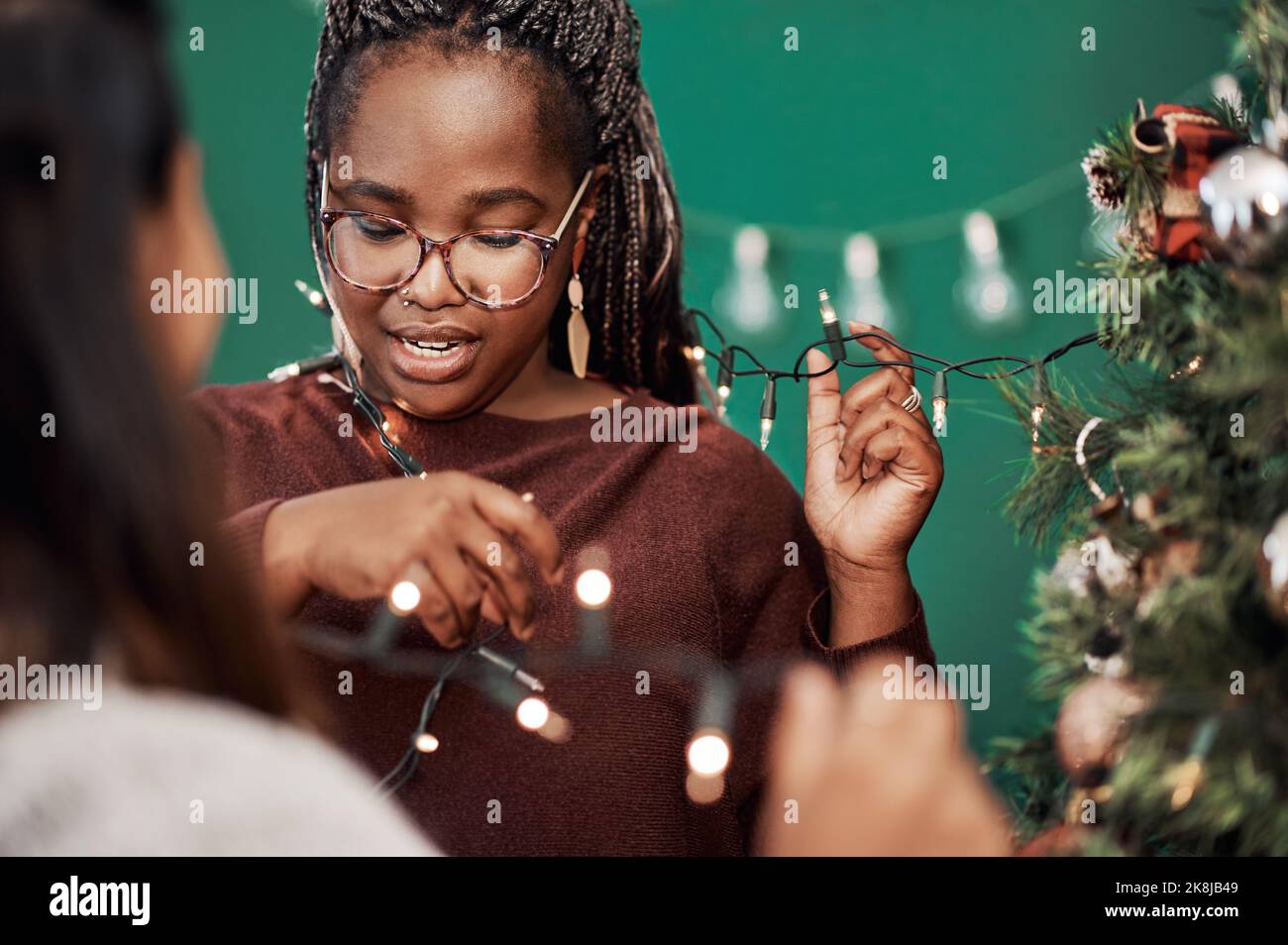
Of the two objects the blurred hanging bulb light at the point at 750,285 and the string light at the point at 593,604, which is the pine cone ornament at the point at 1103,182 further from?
the blurred hanging bulb light at the point at 750,285

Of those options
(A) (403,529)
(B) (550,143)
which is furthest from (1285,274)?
(B) (550,143)

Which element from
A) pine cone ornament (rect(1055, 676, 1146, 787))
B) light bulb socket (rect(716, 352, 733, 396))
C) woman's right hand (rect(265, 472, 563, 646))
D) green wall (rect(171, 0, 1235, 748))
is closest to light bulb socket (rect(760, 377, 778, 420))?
light bulb socket (rect(716, 352, 733, 396))

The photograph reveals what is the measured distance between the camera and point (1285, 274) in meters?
0.71

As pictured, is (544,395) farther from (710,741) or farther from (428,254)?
(710,741)

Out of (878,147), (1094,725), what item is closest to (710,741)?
(1094,725)

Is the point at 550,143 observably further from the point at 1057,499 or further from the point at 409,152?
the point at 1057,499

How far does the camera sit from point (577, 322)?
4.63 feet

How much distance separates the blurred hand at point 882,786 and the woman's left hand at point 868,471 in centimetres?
48

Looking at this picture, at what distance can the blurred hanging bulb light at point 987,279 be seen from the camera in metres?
1.82

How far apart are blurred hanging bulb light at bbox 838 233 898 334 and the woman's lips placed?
75cm

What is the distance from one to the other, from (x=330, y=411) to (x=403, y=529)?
19.0 inches

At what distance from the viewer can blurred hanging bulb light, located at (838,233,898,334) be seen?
1.87 meters

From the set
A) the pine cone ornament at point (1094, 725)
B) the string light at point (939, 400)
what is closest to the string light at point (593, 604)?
the string light at point (939, 400)

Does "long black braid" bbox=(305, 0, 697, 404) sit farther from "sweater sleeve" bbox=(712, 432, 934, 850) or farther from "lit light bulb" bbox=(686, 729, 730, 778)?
"lit light bulb" bbox=(686, 729, 730, 778)
